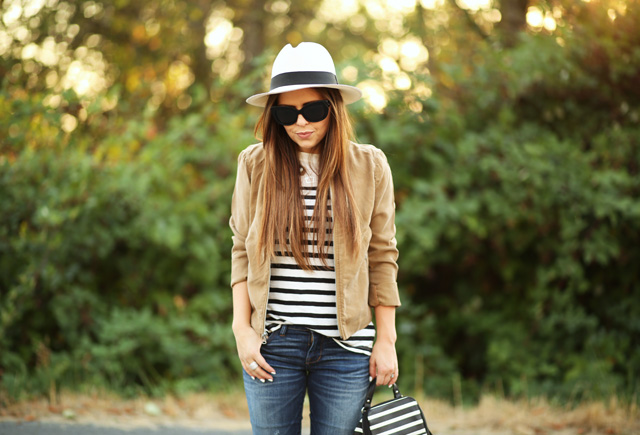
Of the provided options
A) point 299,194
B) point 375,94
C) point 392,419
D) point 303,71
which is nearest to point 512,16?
point 375,94

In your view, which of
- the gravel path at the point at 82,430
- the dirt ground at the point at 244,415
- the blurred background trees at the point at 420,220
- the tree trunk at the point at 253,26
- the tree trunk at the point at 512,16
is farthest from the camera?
the tree trunk at the point at 253,26

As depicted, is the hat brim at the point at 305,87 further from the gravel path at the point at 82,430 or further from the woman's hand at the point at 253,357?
the gravel path at the point at 82,430

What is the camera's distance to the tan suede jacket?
1.99m

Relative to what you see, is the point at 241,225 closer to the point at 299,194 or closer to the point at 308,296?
the point at 299,194

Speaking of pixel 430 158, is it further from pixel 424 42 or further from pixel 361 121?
pixel 424 42

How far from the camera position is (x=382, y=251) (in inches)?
82.1

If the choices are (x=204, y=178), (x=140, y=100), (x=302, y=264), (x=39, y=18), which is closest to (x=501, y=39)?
(x=204, y=178)

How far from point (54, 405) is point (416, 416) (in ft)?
9.51

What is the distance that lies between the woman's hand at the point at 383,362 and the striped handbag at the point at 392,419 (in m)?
0.07

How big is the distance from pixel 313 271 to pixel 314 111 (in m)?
0.59

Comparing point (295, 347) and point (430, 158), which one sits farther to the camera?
point (430, 158)

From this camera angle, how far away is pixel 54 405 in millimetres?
3826

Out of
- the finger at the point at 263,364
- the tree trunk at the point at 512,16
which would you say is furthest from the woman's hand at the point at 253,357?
the tree trunk at the point at 512,16

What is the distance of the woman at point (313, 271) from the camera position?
2000 mm
